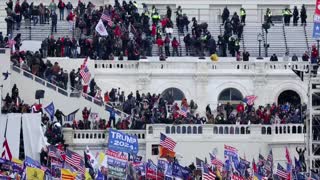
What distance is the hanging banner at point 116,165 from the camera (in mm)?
92562

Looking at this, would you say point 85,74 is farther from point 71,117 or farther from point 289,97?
point 289,97

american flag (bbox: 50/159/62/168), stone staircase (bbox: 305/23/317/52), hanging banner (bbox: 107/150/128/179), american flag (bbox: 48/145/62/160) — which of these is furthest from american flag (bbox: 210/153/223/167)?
stone staircase (bbox: 305/23/317/52)

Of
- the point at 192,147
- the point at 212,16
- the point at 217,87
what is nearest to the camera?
the point at 192,147

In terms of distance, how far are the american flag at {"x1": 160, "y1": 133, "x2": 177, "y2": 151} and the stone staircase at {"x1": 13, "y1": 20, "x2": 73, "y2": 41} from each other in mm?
17430

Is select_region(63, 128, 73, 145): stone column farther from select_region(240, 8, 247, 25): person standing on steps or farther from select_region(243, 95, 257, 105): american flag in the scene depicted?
select_region(240, 8, 247, 25): person standing on steps

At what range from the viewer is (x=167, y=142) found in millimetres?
101000

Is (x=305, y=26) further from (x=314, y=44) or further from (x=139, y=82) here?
(x=139, y=82)

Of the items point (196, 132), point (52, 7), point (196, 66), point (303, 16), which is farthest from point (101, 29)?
point (303, 16)

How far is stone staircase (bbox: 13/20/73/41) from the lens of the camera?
118 metres

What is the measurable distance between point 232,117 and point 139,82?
708 cm

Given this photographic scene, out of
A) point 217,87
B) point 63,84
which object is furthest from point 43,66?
point 217,87

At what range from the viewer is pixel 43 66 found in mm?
111500

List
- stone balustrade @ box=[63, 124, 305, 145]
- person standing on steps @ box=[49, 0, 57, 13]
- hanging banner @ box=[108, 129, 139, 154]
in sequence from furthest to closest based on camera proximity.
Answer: person standing on steps @ box=[49, 0, 57, 13]
stone balustrade @ box=[63, 124, 305, 145]
hanging banner @ box=[108, 129, 139, 154]

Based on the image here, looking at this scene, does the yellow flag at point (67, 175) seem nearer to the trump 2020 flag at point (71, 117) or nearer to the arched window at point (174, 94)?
the trump 2020 flag at point (71, 117)
